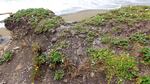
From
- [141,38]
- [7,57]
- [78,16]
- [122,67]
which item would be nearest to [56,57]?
[122,67]

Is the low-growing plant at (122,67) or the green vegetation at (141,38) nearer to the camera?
the low-growing plant at (122,67)

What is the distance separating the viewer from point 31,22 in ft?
22.9

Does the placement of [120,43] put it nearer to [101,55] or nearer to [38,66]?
[101,55]

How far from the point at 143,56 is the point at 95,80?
2.98ft

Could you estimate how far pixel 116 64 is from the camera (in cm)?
537

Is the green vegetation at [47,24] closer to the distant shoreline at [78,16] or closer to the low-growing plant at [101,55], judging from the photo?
the low-growing plant at [101,55]

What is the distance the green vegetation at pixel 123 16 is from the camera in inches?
250

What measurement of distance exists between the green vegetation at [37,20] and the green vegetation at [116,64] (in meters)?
1.36

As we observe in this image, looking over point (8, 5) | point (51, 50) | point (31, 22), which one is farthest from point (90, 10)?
point (51, 50)

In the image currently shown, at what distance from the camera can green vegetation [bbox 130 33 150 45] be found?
18.9ft

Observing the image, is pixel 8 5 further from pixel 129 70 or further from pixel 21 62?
pixel 129 70

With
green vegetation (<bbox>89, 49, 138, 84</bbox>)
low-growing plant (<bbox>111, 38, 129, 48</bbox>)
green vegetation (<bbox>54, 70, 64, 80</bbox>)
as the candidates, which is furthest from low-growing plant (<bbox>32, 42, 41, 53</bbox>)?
low-growing plant (<bbox>111, 38, 129, 48</bbox>)

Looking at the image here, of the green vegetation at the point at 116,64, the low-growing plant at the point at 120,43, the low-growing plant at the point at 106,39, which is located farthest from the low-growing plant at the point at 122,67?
the low-growing plant at the point at 106,39

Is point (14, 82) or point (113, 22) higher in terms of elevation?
point (113, 22)
